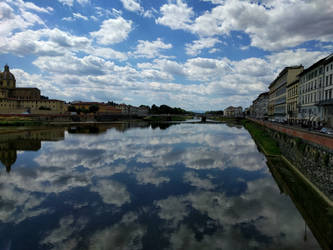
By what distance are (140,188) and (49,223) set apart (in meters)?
8.67

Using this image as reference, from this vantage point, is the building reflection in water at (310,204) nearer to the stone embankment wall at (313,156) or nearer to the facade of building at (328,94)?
the stone embankment wall at (313,156)

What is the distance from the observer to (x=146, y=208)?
16.9m

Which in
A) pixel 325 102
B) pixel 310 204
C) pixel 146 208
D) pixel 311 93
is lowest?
pixel 146 208

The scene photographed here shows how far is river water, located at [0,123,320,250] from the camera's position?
12828mm

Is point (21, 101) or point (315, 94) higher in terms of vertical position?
point (21, 101)

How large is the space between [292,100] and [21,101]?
172m

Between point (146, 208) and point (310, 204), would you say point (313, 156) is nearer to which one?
point (310, 204)

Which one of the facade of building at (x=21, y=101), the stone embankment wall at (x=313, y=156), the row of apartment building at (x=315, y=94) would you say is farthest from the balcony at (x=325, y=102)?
the facade of building at (x=21, y=101)

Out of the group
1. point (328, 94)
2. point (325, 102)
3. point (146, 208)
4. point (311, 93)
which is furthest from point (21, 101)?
point (328, 94)

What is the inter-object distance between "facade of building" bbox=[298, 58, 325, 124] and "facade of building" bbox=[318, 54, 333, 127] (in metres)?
1.02

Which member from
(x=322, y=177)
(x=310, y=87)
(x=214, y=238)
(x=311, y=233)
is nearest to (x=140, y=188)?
(x=214, y=238)

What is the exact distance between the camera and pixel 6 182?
23109 mm

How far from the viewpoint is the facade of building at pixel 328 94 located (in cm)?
3866

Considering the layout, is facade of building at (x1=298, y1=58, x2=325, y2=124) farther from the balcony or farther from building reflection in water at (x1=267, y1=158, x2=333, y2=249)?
building reflection in water at (x1=267, y1=158, x2=333, y2=249)
